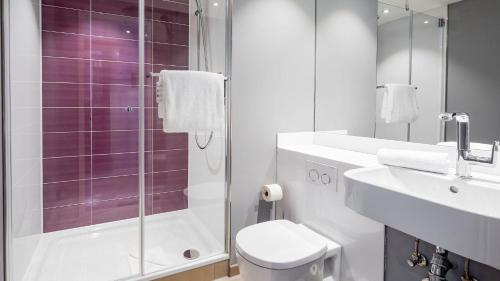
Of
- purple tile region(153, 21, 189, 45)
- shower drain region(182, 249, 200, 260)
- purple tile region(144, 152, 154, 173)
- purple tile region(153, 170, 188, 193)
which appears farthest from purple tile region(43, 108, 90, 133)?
shower drain region(182, 249, 200, 260)

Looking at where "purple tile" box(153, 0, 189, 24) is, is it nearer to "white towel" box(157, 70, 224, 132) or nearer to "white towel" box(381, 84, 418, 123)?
"white towel" box(157, 70, 224, 132)

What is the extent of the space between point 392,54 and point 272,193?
3.71 feet

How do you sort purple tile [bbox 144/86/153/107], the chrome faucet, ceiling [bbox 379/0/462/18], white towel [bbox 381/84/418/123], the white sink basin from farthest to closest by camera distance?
purple tile [bbox 144/86/153/107], white towel [bbox 381/84/418/123], ceiling [bbox 379/0/462/18], the chrome faucet, the white sink basin

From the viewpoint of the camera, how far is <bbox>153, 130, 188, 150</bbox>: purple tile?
2.32 meters

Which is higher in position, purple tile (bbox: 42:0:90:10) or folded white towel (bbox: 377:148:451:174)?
purple tile (bbox: 42:0:90:10)

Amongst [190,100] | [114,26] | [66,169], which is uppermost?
[114,26]

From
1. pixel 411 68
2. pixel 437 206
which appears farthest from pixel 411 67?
pixel 437 206

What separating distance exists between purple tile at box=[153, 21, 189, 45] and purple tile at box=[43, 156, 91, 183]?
1.10 meters

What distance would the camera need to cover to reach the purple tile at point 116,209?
247 centimetres

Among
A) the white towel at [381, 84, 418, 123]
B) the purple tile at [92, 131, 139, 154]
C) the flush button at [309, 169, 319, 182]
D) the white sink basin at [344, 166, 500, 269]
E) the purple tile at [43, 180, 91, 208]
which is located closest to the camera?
the white sink basin at [344, 166, 500, 269]

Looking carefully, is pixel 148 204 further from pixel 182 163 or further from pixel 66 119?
pixel 66 119

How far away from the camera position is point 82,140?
2.38m

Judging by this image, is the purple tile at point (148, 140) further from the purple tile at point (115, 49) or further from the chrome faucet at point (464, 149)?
the chrome faucet at point (464, 149)

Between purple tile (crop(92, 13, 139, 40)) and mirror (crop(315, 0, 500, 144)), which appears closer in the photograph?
mirror (crop(315, 0, 500, 144))
